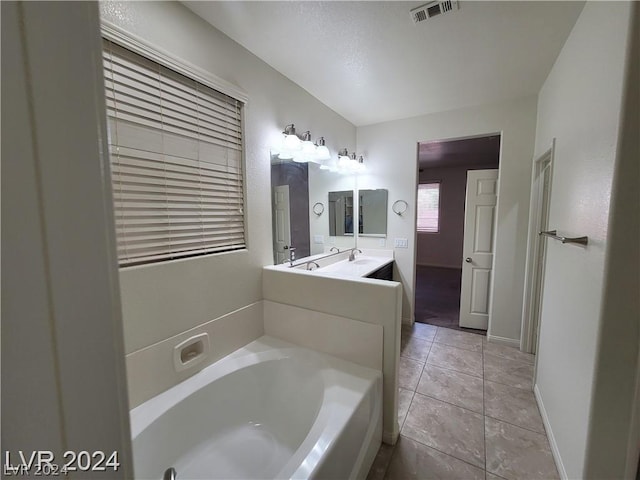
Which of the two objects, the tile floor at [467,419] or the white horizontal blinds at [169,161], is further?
the tile floor at [467,419]

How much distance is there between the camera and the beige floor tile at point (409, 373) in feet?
7.19

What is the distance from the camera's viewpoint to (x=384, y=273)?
308 cm

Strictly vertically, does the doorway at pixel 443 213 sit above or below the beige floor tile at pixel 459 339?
above

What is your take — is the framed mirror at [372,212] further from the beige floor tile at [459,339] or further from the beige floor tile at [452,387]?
the beige floor tile at [452,387]

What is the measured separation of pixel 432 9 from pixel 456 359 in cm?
276

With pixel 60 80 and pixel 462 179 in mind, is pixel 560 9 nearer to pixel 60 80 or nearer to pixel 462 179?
pixel 60 80

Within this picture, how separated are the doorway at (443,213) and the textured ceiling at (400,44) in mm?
2283

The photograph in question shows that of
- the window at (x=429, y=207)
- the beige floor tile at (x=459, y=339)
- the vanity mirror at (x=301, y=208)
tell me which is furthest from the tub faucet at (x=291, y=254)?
the window at (x=429, y=207)

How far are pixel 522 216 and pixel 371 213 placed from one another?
1.56 meters

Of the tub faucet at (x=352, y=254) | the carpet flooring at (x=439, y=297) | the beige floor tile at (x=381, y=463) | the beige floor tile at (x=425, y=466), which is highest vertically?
the tub faucet at (x=352, y=254)

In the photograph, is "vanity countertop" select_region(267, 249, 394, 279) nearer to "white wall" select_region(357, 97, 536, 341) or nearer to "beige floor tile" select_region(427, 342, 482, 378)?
"white wall" select_region(357, 97, 536, 341)

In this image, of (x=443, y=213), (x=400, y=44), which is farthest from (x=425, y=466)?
(x=443, y=213)

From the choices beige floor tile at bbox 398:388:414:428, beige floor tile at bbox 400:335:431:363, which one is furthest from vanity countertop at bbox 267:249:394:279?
beige floor tile at bbox 398:388:414:428

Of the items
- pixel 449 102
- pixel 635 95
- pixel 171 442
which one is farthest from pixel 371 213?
pixel 171 442
